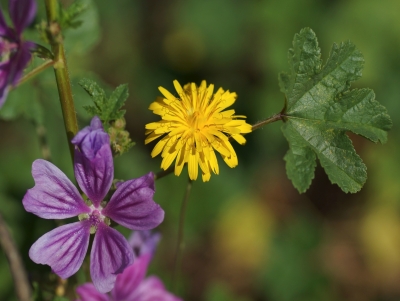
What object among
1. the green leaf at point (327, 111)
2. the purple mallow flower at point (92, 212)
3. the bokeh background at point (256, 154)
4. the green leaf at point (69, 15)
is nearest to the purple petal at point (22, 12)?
the green leaf at point (69, 15)

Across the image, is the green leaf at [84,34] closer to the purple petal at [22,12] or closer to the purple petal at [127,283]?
the purple petal at [127,283]

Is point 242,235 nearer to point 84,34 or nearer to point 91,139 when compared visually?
point 84,34

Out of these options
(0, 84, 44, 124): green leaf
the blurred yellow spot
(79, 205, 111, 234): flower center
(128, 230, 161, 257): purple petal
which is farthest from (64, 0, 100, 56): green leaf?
the blurred yellow spot

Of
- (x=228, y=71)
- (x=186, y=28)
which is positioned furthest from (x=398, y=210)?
(x=186, y=28)

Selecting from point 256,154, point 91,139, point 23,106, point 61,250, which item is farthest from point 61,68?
point 256,154

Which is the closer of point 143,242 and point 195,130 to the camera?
point 195,130

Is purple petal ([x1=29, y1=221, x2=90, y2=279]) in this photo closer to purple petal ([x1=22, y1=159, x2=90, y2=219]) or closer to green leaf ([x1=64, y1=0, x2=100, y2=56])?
purple petal ([x1=22, y1=159, x2=90, y2=219])

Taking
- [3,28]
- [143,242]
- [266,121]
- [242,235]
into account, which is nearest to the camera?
[3,28]
